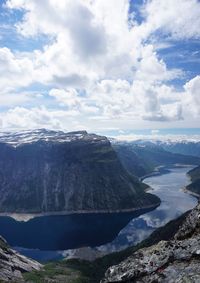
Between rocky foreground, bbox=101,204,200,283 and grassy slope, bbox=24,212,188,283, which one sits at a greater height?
rocky foreground, bbox=101,204,200,283

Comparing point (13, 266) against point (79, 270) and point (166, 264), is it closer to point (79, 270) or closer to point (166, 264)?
point (79, 270)

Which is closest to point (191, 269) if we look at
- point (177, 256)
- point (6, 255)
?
point (177, 256)

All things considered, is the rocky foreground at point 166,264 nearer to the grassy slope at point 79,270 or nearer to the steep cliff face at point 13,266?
the steep cliff face at point 13,266

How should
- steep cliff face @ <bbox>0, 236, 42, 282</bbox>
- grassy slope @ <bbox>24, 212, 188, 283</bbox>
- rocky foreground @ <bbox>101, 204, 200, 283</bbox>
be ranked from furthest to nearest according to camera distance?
1. grassy slope @ <bbox>24, 212, 188, 283</bbox>
2. steep cliff face @ <bbox>0, 236, 42, 282</bbox>
3. rocky foreground @ <bbox>101, 204, 200, 283</bbox>

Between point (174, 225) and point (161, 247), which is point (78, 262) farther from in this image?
point (161, 247)

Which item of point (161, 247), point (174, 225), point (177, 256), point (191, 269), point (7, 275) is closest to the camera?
point (191, 269)

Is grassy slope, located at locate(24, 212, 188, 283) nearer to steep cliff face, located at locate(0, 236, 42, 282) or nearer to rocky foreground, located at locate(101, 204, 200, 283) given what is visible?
steep cliff face, located at locate(0, 236, 42, 282)

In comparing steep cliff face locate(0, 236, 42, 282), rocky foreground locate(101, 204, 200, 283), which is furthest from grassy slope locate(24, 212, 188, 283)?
rocky foreground locate(101, 204, 200, 283)

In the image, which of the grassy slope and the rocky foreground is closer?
the rocky foreground

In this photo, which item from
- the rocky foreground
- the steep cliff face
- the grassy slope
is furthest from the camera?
the grassy slope

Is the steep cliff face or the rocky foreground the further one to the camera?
the steep cliff face
